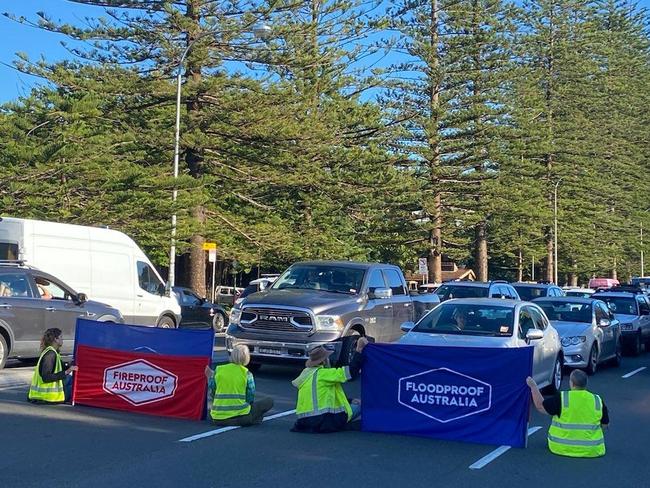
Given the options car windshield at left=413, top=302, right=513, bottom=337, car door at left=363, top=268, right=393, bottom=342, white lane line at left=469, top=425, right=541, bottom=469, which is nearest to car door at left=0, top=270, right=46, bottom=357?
car door at left=363, top=268, right=393, bottom=342

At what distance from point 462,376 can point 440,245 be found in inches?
1491

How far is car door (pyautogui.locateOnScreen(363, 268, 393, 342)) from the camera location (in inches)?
603

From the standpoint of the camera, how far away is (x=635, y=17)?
7494 centimetres

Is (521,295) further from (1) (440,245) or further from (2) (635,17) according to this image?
(2) (635,17)

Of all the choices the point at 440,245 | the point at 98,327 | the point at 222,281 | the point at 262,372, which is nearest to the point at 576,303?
the point at 262,372

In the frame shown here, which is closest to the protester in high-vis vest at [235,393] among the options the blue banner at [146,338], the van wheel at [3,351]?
the blue banner at [146,338]

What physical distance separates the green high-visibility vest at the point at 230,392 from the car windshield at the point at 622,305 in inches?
605

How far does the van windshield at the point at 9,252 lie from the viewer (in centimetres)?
1684

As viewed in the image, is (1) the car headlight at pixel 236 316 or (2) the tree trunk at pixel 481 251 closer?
(1) the car headlight at pixel 236 316

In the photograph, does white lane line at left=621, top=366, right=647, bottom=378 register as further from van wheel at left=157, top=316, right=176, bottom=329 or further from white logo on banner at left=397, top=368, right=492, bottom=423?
van wheel at left=157, top=316, right=176, bottom=329

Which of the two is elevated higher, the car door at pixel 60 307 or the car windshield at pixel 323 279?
the car windshield at pixel 323 279

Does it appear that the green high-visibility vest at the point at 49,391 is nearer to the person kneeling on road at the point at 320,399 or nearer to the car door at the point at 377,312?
the person kneeling on road at the point at 320,399

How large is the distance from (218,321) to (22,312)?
1389 centimetres

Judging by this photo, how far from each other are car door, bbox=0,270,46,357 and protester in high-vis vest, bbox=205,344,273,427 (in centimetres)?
574
